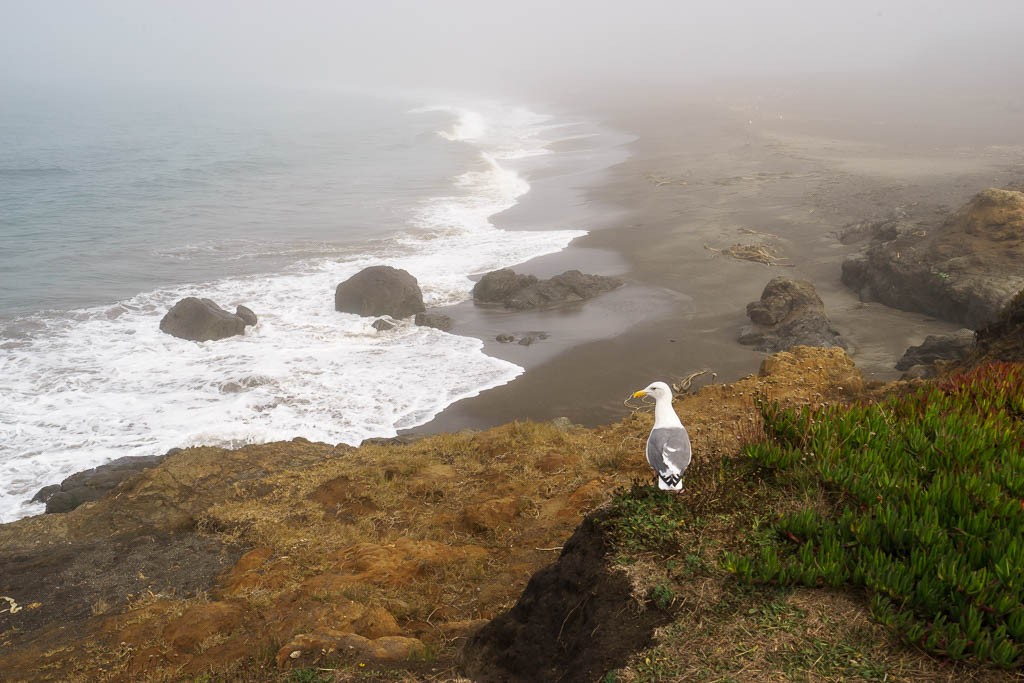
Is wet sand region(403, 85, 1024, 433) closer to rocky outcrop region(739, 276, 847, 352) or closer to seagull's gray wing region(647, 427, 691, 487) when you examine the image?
rocky outcrop region(739, 276, 847, 352)

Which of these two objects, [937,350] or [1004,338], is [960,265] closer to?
[937,350]

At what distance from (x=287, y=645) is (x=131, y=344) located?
46.5 feet

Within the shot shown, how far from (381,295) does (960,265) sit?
1327 centimetres

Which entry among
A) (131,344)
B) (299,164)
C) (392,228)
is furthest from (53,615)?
(299,164)

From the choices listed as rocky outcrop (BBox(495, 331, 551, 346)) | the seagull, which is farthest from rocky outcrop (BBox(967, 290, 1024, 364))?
rocky outcrop (BBox(495, 331, 551, 346))

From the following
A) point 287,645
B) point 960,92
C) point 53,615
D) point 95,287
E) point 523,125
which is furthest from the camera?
point 523,125

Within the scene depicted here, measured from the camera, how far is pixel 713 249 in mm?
21875

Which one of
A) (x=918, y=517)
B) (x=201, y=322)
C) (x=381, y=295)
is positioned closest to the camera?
(x=918, y=517)

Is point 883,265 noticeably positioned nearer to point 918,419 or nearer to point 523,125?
point 918,419

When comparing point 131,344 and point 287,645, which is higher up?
point 287,645

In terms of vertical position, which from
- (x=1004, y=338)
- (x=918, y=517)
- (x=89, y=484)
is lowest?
(x=89, y=484)

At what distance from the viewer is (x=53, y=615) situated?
6.93 metres

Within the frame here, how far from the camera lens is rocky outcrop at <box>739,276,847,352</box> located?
14.8m

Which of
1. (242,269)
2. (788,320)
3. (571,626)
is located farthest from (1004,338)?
(242,269)
